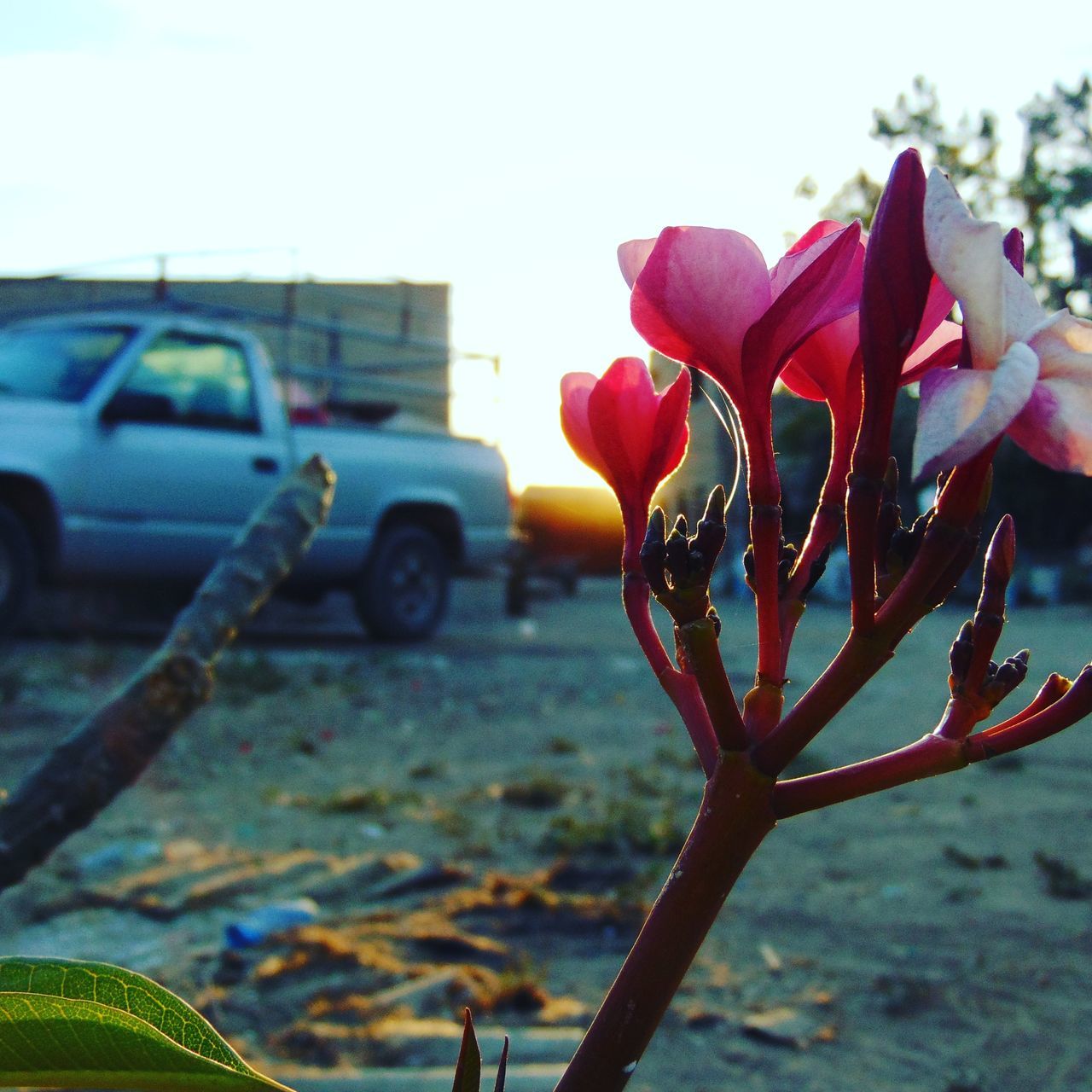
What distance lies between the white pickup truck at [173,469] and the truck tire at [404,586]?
0.01 meters

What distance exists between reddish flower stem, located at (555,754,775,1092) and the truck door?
7.04 m

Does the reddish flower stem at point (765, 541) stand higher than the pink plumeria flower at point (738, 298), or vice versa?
the pink plumeria flower at point (738, 298)

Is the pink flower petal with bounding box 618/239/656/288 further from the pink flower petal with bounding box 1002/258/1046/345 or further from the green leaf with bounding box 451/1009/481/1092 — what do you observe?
the green leaf with bounding box 451/1009/481/1092

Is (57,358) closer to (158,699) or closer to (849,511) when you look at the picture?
(158,699)

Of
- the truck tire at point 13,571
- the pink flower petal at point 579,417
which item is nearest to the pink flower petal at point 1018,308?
the pink flower petal at point 579,417

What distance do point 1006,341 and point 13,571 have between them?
271 inches

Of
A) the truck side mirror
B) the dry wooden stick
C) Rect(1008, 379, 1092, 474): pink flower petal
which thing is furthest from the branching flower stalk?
the truck side mirror

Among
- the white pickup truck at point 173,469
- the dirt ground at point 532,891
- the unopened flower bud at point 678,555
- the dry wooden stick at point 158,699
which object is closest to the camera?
the unopened flower bud at point 678,555

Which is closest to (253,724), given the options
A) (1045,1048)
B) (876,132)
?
(1045,1048)

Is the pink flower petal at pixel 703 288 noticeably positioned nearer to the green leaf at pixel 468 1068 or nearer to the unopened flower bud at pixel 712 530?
the unopened flower bud at pixel 712 530

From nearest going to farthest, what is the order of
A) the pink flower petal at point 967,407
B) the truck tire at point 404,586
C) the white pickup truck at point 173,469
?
the pink flower petal at point 967,407, the white pickup truck at point 173,469, the truck tire at point 404,586

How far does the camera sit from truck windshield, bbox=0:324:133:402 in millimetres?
7270

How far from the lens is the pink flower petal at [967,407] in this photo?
0.42 metres

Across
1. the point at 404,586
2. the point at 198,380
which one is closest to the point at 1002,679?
the point at 198,380
